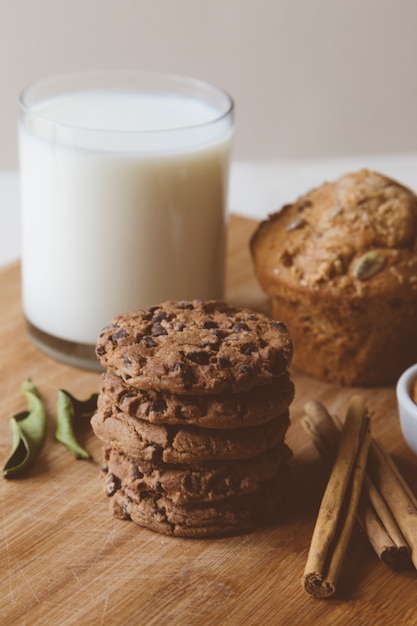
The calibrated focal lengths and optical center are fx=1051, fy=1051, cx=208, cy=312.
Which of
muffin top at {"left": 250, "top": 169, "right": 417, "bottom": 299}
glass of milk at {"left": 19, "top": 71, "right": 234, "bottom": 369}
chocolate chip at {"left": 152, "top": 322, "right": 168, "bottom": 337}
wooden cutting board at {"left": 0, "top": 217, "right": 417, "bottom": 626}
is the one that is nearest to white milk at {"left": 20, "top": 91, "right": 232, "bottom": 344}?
glass of milk at {"left": 19, "top": 71, "right": 234, "bottom": 369}

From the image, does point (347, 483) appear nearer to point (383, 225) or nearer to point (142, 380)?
point (142, 380)

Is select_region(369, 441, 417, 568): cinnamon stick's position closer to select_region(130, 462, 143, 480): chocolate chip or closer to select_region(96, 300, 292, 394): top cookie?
select_region(96, 300, 292, 394): top cookie

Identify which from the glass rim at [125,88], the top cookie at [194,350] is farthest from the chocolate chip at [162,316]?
the glass rim at [125,88]

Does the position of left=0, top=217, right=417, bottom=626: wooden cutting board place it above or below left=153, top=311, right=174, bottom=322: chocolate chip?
below

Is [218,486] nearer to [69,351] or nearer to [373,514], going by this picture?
[373,514]

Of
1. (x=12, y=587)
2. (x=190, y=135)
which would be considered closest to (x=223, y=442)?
(x=12, y=587)

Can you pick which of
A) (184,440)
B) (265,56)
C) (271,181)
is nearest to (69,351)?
(184,440)
